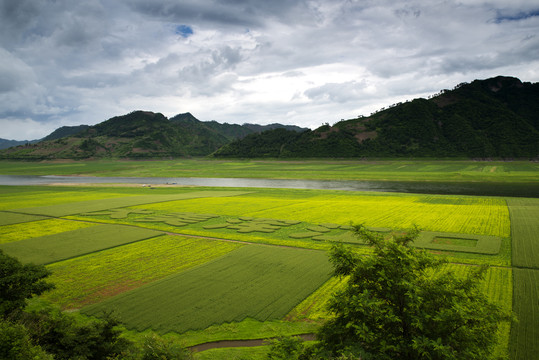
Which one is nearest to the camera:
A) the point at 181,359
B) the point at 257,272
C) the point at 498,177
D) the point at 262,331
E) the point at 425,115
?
the point at 181,359

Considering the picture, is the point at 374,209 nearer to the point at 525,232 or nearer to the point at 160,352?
the point at 525,232

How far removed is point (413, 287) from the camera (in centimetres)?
1174

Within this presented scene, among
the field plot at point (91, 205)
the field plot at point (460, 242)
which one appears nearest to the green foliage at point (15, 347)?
the field plot at point (460, 242)

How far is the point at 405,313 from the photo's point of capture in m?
12.2

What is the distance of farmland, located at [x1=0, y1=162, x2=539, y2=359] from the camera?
2014 centimetres

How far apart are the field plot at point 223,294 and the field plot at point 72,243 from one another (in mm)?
13565

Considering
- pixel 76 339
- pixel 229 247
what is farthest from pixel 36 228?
pixel 76 339

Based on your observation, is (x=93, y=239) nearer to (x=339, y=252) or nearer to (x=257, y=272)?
(x=257, y=272)

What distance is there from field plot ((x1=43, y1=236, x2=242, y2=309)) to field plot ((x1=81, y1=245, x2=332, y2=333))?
1652 millimetres

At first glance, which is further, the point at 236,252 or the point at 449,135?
the point at 449,135

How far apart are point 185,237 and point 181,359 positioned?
28.8m

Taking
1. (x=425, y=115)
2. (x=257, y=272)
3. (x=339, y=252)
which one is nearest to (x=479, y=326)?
(x=339, y=252)

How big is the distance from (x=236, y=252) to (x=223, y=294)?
31.7ft

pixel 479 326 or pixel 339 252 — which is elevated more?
pixel 339 252
